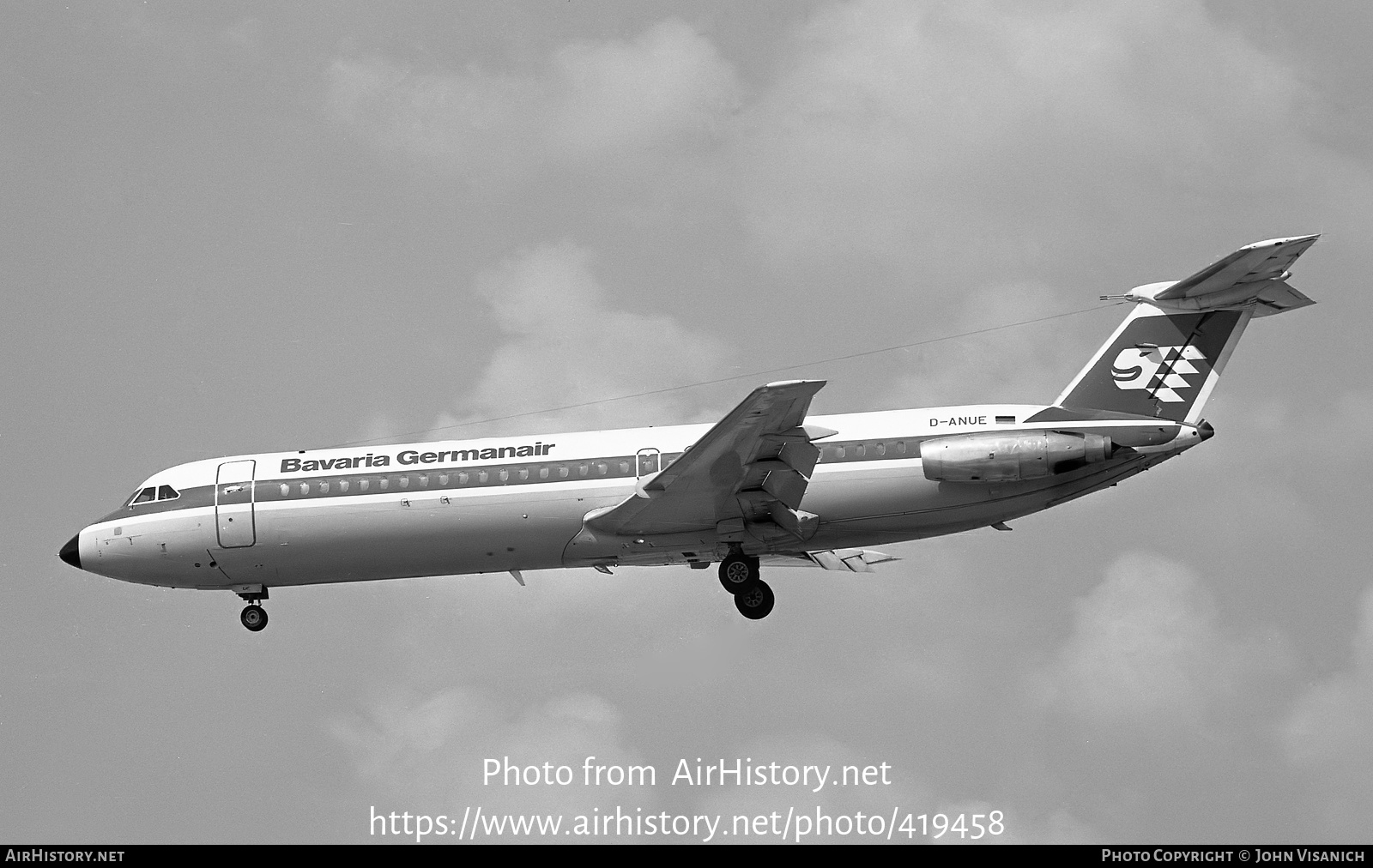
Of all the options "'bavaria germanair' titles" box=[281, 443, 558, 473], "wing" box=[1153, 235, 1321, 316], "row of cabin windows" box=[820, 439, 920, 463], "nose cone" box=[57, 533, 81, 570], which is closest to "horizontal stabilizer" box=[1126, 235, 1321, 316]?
"wing" box=[1153, 235, 1321, 316]

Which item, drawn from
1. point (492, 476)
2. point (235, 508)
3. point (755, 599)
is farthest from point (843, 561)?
point (235, 508)

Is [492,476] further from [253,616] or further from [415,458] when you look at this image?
[253,616]

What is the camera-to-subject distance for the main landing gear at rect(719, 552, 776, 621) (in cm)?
3575

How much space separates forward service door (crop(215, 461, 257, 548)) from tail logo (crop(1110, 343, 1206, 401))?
17.0 meters

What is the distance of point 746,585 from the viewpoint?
35.8 m

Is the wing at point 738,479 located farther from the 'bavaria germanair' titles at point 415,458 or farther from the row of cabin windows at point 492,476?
the 'bavaria germanair' titles at point 415,458

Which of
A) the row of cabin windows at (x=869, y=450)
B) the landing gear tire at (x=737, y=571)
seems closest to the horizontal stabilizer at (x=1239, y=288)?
the row of cabin windows at (x=869, y=450)

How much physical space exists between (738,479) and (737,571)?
8.48 ft

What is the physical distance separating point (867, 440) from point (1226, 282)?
7316 mm
